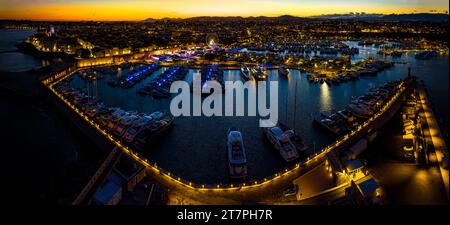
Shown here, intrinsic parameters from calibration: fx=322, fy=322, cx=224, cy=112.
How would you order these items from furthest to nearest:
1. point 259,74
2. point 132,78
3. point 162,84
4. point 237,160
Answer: point 259,74
point 132,78
point 162,84
point 237,160

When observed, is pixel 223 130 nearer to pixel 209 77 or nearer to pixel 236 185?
pixel 236 185

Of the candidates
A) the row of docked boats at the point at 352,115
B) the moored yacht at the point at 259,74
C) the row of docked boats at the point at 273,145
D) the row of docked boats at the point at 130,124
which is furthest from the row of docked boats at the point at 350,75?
the row of docked boats at the point at 130,124

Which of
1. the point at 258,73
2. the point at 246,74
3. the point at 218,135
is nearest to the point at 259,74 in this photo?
the point at 258,73

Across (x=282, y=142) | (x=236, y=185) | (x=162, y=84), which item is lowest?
(x=236, y=185)

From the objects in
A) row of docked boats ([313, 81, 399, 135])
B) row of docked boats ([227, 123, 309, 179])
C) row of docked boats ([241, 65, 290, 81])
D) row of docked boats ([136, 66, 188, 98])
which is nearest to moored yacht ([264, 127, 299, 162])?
row of docked boats ([227, 123, 309, 179])

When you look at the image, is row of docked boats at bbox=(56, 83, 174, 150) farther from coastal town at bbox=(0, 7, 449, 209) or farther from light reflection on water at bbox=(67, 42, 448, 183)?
light reflection on water at bbox=(67, 42, 448, 183)
